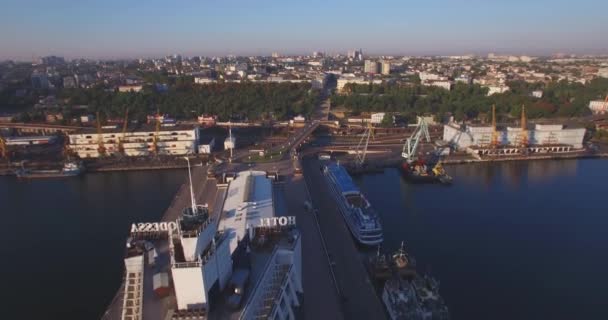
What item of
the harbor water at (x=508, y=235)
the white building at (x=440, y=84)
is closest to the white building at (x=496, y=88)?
the white building at (x=440, y=84)

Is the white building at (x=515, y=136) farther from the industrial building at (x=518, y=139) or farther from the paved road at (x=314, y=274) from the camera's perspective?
the paved road at (x=314, y=274)

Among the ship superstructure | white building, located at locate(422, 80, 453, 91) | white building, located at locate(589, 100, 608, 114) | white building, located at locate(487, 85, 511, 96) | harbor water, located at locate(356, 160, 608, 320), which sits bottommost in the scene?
harbor water, located at locate(356, 160, 608, 320)

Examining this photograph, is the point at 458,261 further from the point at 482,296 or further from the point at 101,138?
the point at 101,138

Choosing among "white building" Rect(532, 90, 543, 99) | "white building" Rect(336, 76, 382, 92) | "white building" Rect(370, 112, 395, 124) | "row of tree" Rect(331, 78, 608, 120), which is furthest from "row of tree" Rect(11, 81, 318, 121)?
"white building" Rect(532, 90, 543, 99)

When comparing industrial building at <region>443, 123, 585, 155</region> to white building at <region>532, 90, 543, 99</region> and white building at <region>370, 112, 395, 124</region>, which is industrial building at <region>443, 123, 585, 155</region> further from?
white building at <region>532, 90, 543, 99</region>

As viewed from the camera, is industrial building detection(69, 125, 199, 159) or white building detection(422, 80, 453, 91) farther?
white building detection(422, 80, 453, 91)

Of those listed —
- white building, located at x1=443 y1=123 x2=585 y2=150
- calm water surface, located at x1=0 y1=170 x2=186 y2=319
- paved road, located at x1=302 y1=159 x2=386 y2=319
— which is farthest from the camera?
white building, located at x1=443 y1=123 x2=585 y2=150

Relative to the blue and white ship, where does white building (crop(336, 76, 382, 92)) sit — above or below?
above
